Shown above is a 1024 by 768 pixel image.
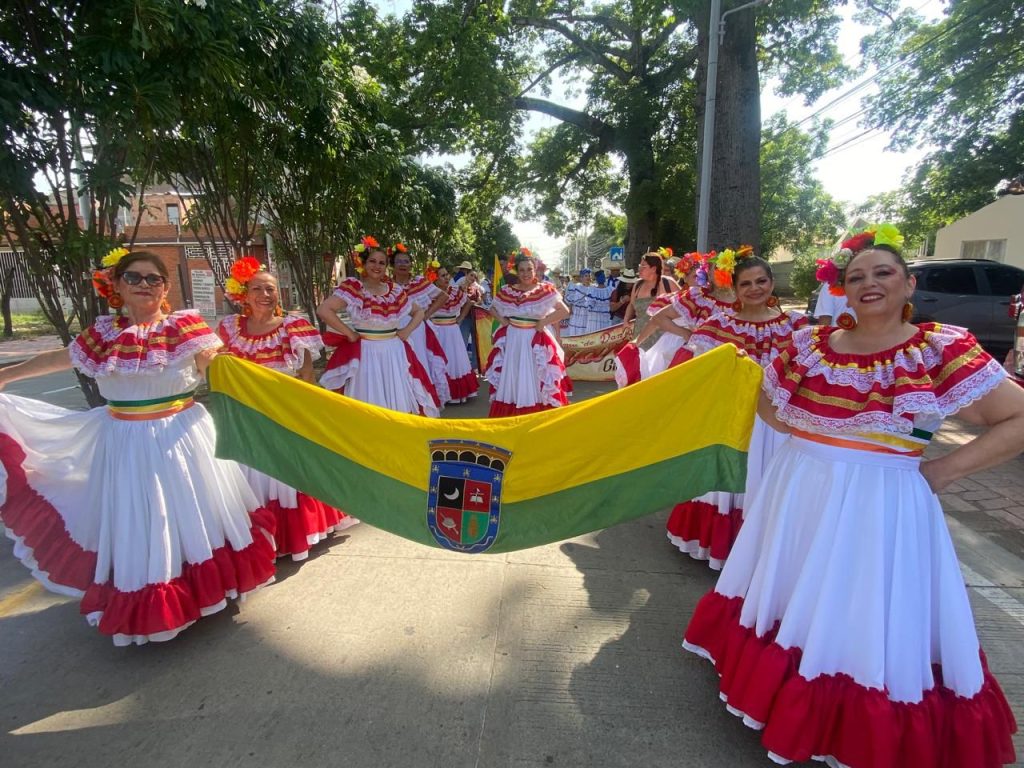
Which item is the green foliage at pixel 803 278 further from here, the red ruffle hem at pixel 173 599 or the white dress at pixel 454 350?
the red ruffle hem at pixel 173 599

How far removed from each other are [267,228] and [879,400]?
12.7 metres

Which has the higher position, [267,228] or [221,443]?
[267,228]

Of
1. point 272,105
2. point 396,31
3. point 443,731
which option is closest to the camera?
point 443,731

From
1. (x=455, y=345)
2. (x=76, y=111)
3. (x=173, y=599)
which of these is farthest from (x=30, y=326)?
(x=173, y=599)

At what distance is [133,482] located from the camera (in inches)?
111

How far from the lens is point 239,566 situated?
3.10 m

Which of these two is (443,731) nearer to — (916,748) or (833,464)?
(916,748)

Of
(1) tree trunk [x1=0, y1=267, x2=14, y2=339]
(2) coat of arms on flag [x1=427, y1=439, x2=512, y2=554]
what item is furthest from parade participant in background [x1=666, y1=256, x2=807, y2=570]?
(1) tree trunk [x1=0, y1=267, x2=14, y2=339]

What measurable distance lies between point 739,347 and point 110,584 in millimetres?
3862

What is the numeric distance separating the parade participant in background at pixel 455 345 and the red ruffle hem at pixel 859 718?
704 cm

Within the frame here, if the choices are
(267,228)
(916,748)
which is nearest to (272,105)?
(267,228)

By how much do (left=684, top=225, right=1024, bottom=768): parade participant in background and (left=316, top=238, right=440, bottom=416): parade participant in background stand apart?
3.66 meters

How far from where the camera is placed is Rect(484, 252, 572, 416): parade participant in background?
6273 mm

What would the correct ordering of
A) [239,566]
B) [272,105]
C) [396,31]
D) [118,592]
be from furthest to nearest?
[396,31], [272,105], [239,566], [118,592]
